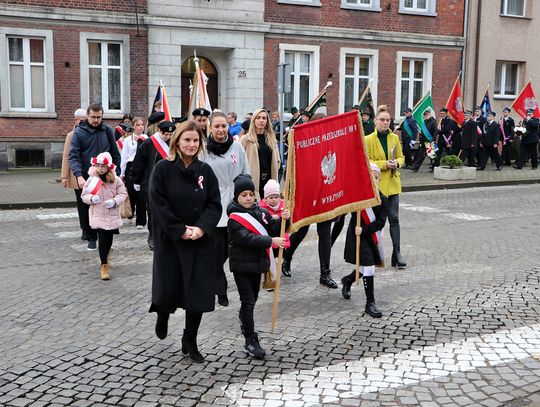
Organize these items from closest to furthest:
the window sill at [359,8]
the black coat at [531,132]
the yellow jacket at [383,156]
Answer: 1. the yellow jacket at [383,156]
2. the black coat at [531,132]
3. the window sill at [359,8]

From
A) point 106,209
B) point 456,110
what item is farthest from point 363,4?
point 106,209

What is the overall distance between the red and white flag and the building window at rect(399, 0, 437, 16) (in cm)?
1980

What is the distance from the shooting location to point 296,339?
223 inches

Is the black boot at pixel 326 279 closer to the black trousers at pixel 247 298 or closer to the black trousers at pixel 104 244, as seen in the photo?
the black trousers at pixel 247 298

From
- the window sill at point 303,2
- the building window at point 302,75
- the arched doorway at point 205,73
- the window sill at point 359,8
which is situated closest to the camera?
the arched doorway at point 205,73

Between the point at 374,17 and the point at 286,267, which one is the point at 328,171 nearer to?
the point at 286,267

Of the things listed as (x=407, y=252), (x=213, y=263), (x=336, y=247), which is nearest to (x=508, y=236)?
(x=407, y=252)

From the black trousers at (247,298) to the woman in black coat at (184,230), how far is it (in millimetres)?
389

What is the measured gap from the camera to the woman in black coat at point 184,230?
193 inches

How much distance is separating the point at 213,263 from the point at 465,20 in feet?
79.6

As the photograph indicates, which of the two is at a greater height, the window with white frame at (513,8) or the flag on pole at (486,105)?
the window with white frame at (513,8)

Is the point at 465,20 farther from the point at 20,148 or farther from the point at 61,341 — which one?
the point at 61,341

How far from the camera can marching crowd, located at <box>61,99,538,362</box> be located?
4938 mm

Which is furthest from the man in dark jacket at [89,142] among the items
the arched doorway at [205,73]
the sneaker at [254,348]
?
the arched doorway at [205,73]
